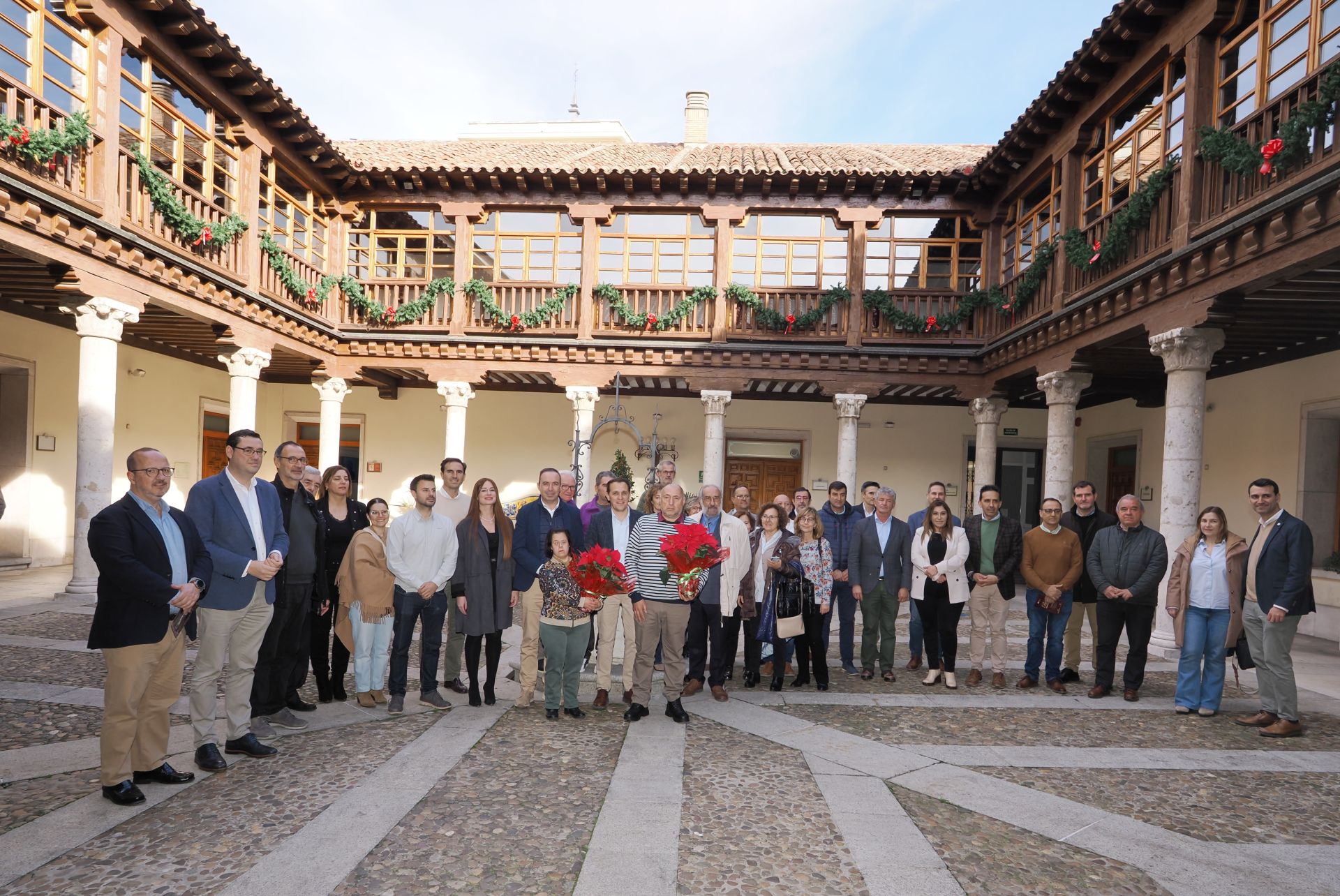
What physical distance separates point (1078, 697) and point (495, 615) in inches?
188

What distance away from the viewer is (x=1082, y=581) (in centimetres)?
639

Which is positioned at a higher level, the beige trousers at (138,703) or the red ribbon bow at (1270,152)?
the red ribbon bow at (1270,152)

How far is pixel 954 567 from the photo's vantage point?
20.5 ft

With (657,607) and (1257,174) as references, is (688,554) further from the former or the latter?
(1257,174)

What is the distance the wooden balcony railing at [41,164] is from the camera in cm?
715

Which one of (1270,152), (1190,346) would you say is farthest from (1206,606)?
(1270,152)

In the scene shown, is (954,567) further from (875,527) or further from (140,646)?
(140,646)

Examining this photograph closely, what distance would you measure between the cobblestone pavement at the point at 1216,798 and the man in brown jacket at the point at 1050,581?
6.11 feet

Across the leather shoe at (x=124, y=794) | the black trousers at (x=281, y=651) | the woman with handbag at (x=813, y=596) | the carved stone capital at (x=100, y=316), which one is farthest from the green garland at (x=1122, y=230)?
the carved stone capital at (x=100, y=316)

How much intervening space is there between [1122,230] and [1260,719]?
5.30 metres

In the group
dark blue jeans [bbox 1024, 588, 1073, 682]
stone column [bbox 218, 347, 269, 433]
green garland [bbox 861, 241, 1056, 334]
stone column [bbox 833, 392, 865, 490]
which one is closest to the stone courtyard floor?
dark blue jeans [bbox 1024, 588, 1073, 682]

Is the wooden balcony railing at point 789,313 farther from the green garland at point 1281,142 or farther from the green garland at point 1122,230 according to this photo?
the green garland at point 1281,142

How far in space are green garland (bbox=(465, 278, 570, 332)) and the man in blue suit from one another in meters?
8.88

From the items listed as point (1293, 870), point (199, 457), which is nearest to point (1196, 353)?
point (1293, 870)
